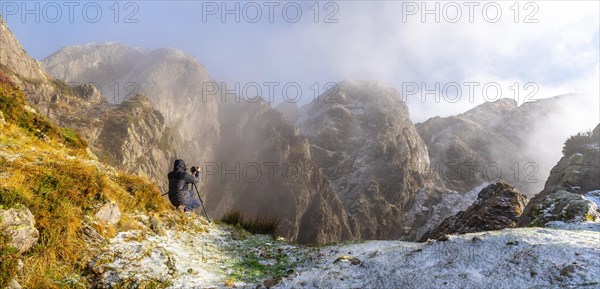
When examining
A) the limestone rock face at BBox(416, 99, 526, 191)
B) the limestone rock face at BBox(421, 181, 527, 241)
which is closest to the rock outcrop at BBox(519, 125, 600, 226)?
the limestone rock face at BBox(421, 181, 527, 241)

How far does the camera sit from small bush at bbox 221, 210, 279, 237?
15195mm

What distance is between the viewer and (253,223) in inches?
608

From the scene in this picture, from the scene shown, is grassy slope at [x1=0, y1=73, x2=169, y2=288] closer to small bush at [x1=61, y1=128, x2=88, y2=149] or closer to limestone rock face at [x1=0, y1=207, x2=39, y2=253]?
limestone rock face at [x1=0, y1=207, x2=39, y2=253]

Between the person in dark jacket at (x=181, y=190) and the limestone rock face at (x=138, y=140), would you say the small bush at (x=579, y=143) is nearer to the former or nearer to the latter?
the person in dark jacket at (x=181, y=190)

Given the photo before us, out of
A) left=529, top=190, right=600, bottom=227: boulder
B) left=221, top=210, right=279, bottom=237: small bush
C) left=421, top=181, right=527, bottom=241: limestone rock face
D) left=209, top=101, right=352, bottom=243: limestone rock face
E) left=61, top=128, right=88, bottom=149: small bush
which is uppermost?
left=61, top=128, right=88, bottom=149: small bush

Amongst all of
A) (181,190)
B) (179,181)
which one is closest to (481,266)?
(181,190)

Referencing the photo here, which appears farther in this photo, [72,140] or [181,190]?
[181,190]

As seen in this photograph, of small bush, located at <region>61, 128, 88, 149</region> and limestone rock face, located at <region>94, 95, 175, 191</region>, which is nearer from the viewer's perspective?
small bush, located at <region>61, 128, 88, 149</region>

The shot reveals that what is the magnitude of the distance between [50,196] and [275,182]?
75662 millimetres

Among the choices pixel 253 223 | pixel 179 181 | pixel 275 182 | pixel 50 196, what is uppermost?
pixel 50 196

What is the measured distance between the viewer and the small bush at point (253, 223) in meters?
15.2

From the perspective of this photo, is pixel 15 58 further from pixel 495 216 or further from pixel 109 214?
pixel 495 216

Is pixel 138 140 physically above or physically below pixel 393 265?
below

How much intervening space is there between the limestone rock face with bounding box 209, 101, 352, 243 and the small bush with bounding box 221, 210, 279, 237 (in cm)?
5274
